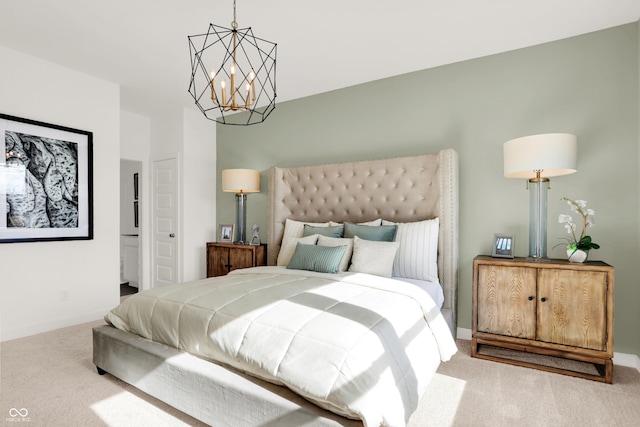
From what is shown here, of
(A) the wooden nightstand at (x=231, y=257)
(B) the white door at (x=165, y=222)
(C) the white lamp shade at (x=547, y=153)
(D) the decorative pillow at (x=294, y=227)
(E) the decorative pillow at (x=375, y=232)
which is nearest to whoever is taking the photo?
(C) the white lamp shade at (x=547, y=153)

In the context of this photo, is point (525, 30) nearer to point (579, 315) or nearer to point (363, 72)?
point (363, 72)

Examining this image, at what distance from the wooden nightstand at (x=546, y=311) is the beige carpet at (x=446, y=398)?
17 cm

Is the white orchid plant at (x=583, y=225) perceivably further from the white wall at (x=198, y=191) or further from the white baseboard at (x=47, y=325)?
the white baseboard at (x=47, y=325)

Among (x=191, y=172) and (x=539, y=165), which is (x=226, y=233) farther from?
(x=539, y=165)

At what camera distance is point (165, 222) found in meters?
4.96

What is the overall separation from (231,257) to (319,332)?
296cm

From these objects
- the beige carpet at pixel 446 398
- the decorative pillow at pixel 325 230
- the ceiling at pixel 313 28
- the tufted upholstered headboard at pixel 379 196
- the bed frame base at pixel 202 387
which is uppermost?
the ceiling at pixel 313 28

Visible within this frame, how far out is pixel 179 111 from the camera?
4.73 m

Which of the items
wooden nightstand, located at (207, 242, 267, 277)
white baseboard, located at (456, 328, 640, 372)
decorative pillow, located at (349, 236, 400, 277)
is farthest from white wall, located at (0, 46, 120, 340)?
white baseboard, located at (456, 328, 640, 372)

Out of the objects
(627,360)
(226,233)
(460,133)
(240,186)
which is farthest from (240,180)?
(627,360)

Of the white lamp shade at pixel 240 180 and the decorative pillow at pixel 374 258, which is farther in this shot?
the white lamp shade at pixel 240 180

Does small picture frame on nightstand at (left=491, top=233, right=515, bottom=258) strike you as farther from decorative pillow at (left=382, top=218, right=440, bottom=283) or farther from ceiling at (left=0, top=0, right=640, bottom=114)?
ceiling at (left=0, top=0, right=640, bottom=114)

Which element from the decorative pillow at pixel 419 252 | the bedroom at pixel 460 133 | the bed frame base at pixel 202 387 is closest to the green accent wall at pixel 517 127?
the bedroom at pixel 460 133

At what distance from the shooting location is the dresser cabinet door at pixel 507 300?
2.59 metres
